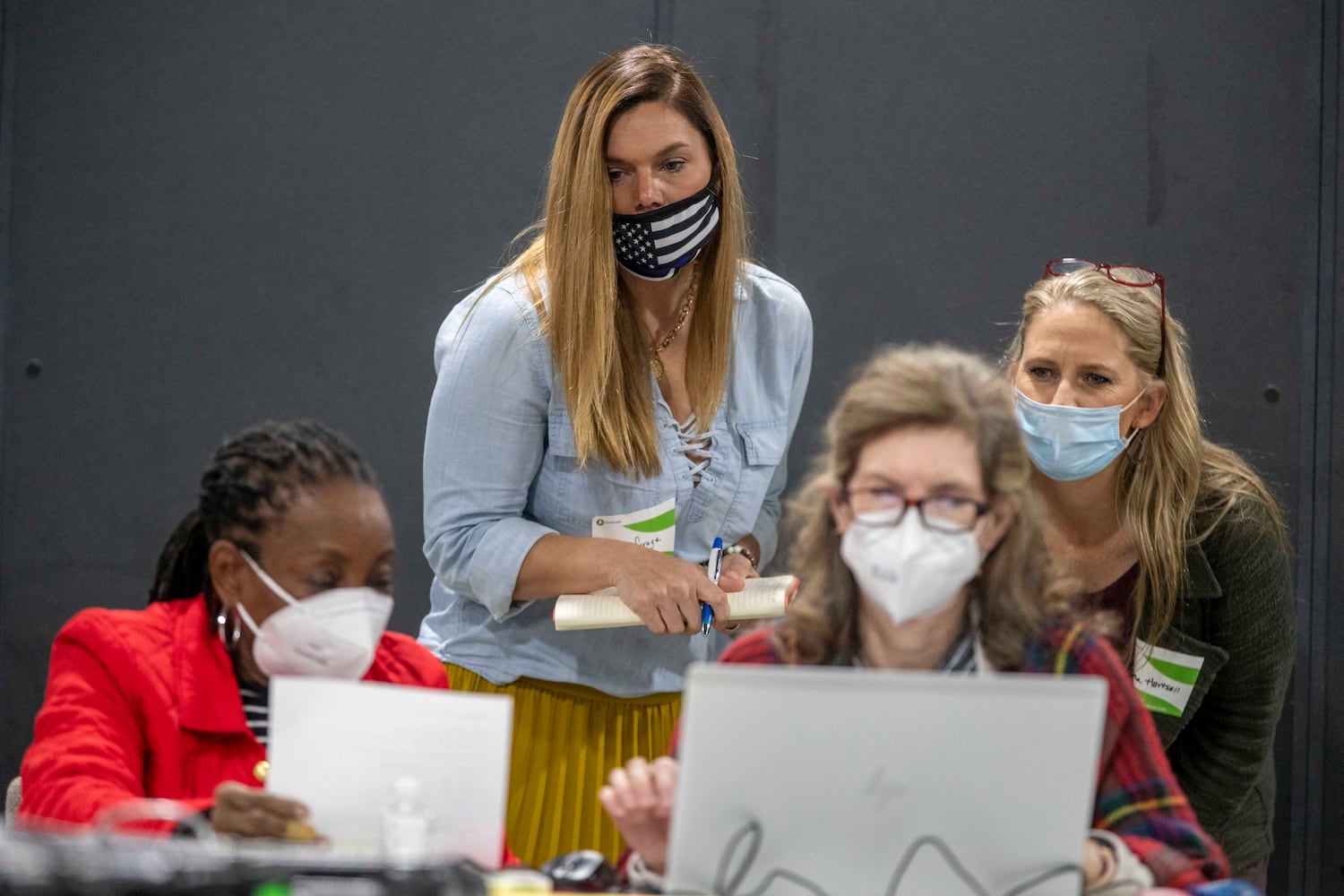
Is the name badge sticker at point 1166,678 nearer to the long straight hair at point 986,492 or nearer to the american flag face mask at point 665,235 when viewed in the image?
the long straight hair at point 986,492

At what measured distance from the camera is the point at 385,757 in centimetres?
166

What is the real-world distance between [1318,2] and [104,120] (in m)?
2.98

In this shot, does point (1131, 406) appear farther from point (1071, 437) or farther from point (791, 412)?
point (791, 412)

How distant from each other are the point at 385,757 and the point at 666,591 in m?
0.88

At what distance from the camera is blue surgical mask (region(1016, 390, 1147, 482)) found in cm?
266

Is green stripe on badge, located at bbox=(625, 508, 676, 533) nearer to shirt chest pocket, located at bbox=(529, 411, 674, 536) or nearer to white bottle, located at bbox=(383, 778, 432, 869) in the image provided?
shirt chest pocket, located at bbox=(529, 411, 674, 536)

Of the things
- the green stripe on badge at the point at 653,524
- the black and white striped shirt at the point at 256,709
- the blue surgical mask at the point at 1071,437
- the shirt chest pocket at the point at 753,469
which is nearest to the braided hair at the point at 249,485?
the black and white striped shirt at the point at 256,709

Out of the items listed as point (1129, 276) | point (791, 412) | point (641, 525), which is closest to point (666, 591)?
point (641, 525)

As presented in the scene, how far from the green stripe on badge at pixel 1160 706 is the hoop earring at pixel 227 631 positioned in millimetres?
1524

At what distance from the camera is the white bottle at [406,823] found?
1.61 m

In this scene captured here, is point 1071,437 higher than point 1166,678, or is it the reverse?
point 1071,437

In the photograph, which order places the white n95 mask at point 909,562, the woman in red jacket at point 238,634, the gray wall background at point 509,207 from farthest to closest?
the gray wall background at point 509,207
the woman in red jacket at point 238,634
the white n95 mask at point 909,562

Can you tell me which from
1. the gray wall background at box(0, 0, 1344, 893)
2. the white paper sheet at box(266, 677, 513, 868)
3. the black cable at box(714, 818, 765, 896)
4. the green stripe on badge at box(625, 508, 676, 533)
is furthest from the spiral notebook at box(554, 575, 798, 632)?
the gray wall background at box(0, 0, 1344, 893)

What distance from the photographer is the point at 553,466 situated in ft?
8.73
